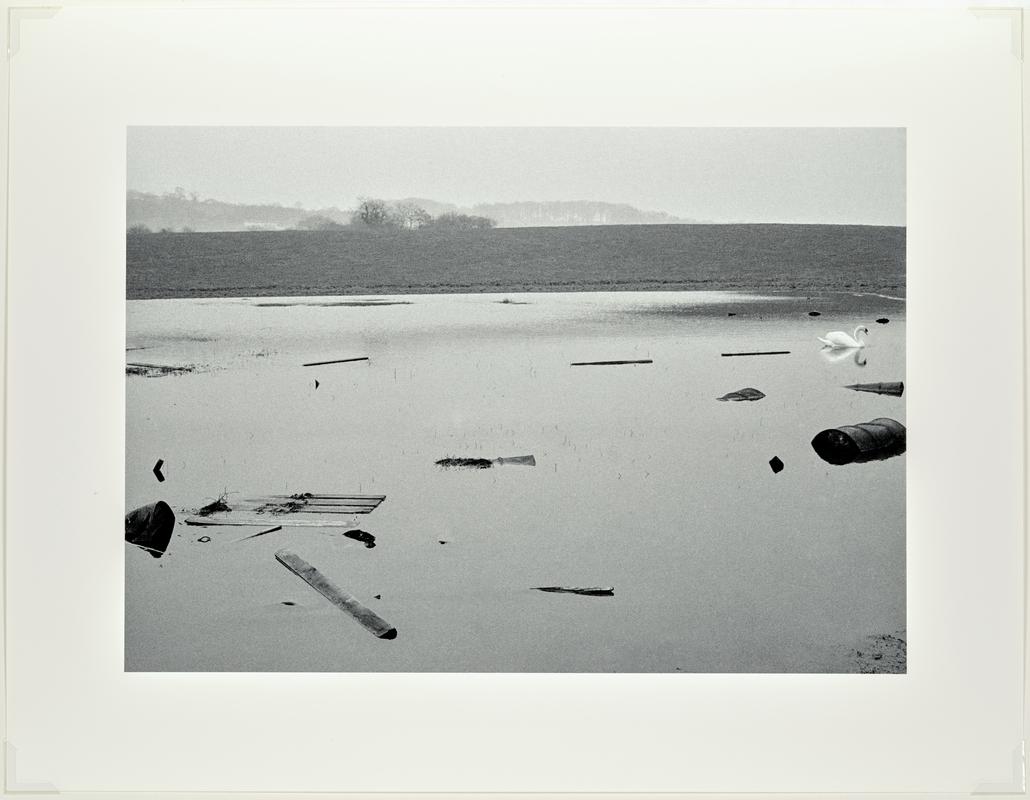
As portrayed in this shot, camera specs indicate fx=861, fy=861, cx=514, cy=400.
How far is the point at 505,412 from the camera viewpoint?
208 cm

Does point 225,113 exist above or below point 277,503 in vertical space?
above

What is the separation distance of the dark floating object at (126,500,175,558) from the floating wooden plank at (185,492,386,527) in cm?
5

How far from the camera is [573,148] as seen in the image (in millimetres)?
2072

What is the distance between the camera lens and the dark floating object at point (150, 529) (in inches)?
81.1

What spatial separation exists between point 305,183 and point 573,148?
652 millimetres

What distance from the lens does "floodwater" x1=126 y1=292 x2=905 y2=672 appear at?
6.76ft

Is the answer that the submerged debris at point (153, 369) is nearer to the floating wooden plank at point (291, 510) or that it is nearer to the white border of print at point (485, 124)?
the white border of print at point (485, 124)

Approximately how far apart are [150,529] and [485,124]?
4.14 ft

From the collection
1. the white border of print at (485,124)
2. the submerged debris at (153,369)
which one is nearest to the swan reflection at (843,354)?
the white border of print at (485,124)

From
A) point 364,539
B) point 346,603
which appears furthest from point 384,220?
point 346,603
